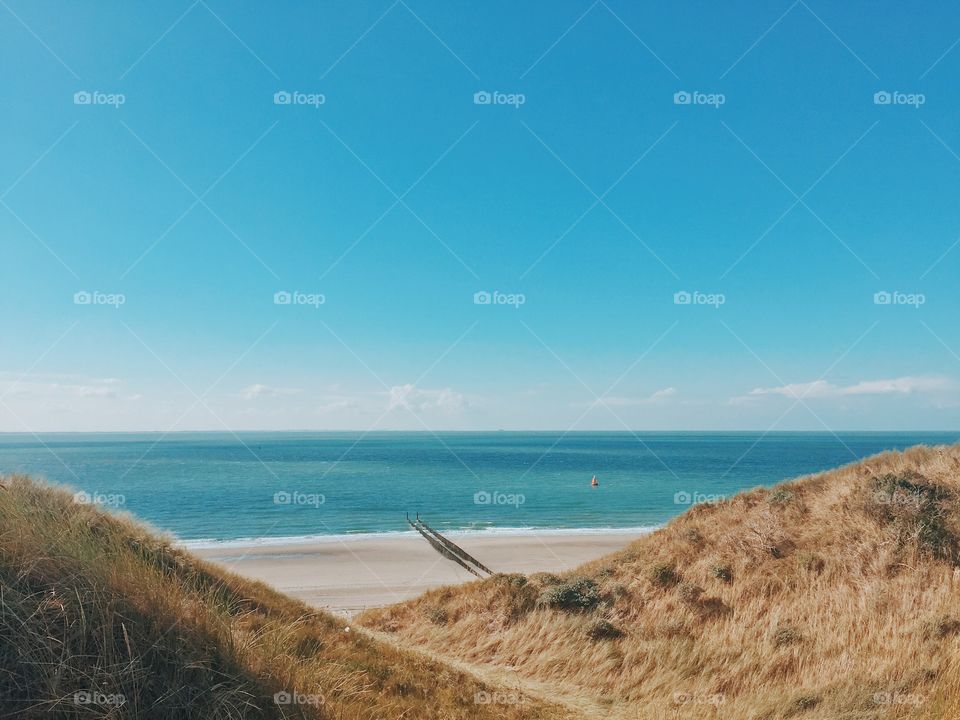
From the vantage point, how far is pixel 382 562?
34.1 m

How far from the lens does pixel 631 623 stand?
12492mm

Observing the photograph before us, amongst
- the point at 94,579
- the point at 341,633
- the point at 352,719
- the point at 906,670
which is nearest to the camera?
the point at 94,579

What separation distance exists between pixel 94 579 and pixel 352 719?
8.95 ft

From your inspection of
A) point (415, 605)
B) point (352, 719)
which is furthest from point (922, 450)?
point (352, 719)

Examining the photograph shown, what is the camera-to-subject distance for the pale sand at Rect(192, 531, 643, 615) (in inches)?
1063

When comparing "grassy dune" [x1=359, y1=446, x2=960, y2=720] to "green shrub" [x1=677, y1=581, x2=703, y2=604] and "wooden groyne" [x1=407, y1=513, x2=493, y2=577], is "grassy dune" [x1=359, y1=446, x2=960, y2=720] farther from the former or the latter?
"wooden groyne" [x1=407, y1=513, x2=493, y2=577]

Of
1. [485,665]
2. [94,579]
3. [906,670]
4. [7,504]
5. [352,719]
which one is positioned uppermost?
[7,504]

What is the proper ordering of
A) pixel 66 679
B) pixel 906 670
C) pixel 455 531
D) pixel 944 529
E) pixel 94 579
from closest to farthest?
pixel 66 679 < pixel 94 579 < pixel 906 670 < pixel 944 529 < pixel 455 531

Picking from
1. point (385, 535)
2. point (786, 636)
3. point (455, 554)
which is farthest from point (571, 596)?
point (385, 535)

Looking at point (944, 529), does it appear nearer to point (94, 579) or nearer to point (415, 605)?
point (415, 605)

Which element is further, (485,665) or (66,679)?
(485,665)

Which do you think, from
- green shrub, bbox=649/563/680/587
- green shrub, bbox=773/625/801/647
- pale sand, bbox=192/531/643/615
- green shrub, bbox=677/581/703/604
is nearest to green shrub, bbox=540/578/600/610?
green shrub, bbox=649/563/680/587

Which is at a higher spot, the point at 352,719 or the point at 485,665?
the point at 352,719

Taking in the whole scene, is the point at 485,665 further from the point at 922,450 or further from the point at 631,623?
the point at 922,450
